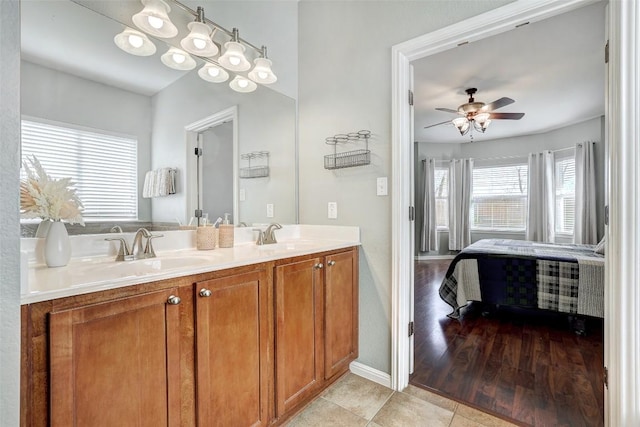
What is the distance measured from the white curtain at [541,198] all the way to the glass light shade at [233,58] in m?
5.58

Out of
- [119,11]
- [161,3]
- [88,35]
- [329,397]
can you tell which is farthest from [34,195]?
[329,397]

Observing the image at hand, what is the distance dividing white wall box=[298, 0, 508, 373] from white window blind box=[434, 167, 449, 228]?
479 centimetres

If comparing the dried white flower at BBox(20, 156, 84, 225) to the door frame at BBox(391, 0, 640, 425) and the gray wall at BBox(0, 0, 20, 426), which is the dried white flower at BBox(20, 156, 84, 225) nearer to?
the gray wall at BBox(0, 0, 20, 426)

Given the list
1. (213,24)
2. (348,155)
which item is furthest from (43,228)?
(348,155)

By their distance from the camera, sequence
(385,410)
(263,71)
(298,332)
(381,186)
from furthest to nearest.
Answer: (263,71)
(381,186)
(385,410)
(298,332)

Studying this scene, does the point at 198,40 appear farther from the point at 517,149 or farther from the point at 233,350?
the point at 517,149

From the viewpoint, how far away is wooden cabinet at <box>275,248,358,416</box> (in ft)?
4.67

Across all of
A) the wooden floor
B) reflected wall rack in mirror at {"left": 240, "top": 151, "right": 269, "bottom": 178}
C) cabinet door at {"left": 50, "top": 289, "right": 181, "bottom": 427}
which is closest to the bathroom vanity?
cabinet door at {"left": 50, "top": 289, "right": 181, "bottom": 427}

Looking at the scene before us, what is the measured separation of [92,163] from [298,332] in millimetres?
1245

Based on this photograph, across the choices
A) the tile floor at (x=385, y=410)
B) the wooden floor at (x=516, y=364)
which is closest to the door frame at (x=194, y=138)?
the tile floor at (x=385, y=410)

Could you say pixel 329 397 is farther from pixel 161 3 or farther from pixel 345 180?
pixel 161 3

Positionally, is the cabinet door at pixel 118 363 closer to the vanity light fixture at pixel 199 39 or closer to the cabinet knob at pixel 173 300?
the cabinet knob at pixel 173 300

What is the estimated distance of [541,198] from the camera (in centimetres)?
527

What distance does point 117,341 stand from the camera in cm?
88
